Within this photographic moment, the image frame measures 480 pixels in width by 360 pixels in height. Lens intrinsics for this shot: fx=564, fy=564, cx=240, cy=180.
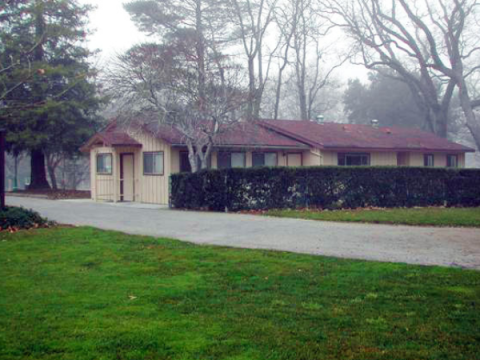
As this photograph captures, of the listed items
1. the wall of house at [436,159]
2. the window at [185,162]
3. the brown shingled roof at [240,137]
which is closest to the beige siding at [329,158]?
the brown shingled roof at [240,137]

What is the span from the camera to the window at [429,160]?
3219 centimetres

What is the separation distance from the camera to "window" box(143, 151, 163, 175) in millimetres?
23359

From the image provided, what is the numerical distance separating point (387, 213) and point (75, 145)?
2002 centimetres

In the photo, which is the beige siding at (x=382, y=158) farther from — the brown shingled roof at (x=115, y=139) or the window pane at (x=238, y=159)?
the brown shingled roof at (x=115, y=139)

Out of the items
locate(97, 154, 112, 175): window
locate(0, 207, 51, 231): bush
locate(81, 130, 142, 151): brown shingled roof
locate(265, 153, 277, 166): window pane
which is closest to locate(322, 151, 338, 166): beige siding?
locate(265, 153, 277, 166): window pane

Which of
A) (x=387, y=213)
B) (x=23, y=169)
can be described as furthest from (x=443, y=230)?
(x=23, y=169)

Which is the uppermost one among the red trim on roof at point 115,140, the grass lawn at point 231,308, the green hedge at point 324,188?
the red trim on roof at point 115,140

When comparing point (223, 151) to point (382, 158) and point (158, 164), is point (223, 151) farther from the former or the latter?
point (382, 158)

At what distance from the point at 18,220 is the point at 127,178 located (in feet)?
37.5

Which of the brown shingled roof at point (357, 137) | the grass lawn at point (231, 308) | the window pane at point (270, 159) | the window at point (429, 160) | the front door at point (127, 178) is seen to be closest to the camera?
the grass lawn at point (231, 308)

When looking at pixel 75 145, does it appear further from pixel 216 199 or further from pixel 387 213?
pixel 387 213

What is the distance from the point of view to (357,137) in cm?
2986

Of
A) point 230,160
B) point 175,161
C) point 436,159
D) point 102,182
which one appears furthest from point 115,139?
point 436,159

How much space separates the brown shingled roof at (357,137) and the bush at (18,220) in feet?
45.4
